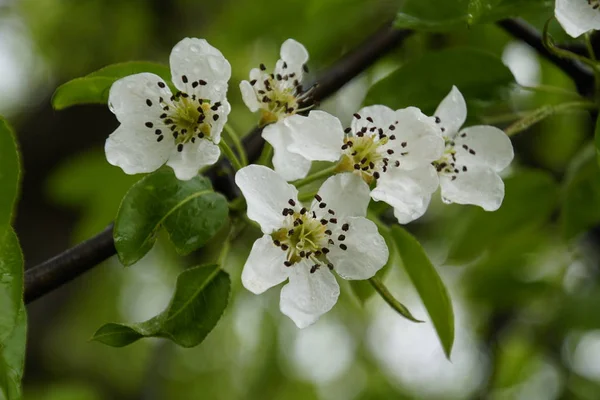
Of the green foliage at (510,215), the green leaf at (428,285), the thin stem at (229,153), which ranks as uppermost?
the thin stem at (229,153)

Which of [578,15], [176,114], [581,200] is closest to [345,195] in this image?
[176,114]

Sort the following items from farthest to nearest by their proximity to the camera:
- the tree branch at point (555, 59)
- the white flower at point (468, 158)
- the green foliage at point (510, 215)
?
the green foliage at point (510, 215)
the tree branch at point (555, 59)
the white flower at point (468, 158)

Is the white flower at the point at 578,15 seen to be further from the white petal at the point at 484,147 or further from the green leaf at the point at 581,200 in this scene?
the green leaf at the point at 581,200

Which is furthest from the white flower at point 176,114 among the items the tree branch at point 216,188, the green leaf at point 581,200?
the green leaf at point 581,200

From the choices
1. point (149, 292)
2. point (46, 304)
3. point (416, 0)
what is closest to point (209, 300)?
point (416, 0)

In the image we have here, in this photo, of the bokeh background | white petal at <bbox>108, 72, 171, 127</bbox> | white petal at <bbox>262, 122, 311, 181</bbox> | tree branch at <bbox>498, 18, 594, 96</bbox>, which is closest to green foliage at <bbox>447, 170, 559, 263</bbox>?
the bokeh background

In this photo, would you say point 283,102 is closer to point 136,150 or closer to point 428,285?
point 136,150
